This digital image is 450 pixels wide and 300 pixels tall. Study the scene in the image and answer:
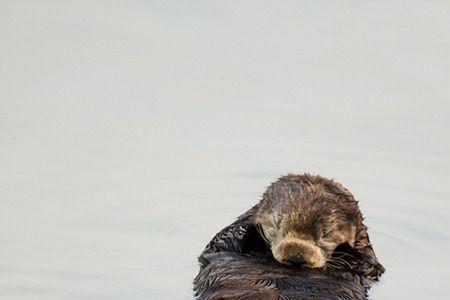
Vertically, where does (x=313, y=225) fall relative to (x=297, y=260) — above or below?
above

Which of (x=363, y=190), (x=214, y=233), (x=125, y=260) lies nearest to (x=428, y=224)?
(x=363, y=190)

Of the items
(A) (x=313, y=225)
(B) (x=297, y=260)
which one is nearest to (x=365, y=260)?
(A) (x=313, y=225)

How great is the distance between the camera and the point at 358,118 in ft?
34.4

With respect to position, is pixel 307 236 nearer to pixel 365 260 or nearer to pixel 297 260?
pixel 297 260

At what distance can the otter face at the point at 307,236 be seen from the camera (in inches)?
306

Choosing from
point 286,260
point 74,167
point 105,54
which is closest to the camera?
point 286,260

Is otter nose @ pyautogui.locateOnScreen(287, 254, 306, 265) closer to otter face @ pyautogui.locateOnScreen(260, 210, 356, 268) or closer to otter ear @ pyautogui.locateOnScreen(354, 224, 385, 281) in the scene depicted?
otter face @ pyautogui.locateOnScreen(260, 210, 356, 268)

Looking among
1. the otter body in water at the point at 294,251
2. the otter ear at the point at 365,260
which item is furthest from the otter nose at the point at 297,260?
the otter ear at the point at 365,260

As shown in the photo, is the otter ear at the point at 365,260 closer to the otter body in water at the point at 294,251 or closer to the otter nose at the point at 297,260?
the otter body in water at the point at 294,251

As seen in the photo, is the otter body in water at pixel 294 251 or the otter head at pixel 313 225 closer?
the otter body in water at pixel 294 251

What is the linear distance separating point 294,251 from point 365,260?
2.06 feet

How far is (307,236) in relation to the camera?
26.0ft

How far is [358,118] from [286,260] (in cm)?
291

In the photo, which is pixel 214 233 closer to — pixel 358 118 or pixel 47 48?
pixel 358 118
